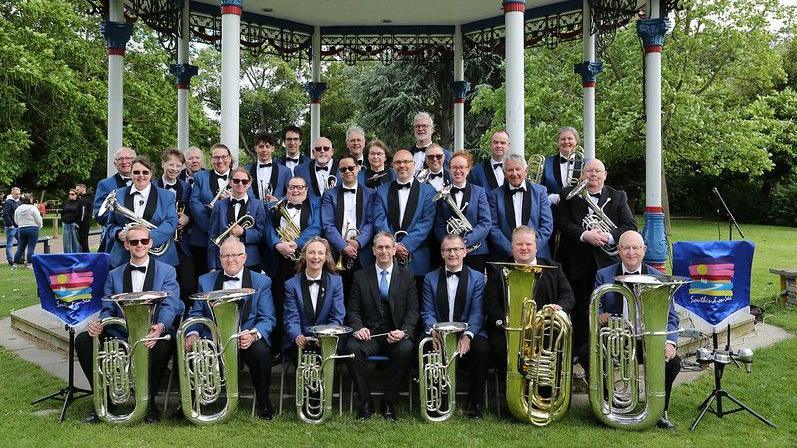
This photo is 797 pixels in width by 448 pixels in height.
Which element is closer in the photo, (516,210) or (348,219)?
(516,210)

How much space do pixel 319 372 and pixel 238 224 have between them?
157 centimetres

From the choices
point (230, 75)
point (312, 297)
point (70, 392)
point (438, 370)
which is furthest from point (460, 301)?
→ point (230, 75)

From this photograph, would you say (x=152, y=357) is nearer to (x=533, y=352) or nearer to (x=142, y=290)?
(x=142, y=290)

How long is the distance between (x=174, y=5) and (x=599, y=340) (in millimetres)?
7880

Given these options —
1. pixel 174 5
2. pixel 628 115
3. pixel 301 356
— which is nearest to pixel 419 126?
pixel 301 356

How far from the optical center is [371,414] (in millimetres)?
4766

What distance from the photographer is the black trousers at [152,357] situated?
4652 mm

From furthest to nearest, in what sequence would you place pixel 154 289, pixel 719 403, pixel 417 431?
pixel 154 289, pixel 719 403, pixel 417 431

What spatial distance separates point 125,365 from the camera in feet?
14.7

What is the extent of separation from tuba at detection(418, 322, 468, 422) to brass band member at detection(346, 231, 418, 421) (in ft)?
0.80

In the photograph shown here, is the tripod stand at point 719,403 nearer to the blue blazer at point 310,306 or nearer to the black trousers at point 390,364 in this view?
the black trousers at point 390,364

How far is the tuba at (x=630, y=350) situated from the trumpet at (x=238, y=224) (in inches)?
112

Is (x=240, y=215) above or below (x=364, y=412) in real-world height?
above

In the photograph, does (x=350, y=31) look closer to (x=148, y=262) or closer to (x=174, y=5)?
(x=174, y=5)
